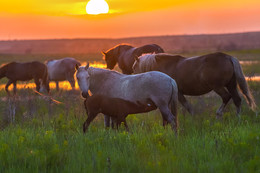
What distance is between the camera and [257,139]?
19.7 ft

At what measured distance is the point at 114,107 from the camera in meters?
7.44

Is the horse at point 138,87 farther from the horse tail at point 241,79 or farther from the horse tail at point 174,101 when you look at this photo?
the horse tail at point 241,79

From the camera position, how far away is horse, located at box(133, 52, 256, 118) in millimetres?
8922

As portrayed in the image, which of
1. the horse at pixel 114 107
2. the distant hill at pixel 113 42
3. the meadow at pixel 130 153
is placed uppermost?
the horse at pixel 114 107

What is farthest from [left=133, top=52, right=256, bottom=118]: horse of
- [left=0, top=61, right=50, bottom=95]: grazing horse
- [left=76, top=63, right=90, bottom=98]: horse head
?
[left=0, top=61, right=50, bottom=95]: grazing horse

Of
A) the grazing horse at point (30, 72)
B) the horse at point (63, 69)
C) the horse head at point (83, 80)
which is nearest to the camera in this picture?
the horse head at point (83, 80)

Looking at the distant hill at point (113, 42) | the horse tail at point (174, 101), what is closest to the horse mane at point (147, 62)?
the horse tail at point (174, 101)

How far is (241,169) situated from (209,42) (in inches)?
5790

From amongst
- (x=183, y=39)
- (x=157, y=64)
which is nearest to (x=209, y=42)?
(x=183, y=39)

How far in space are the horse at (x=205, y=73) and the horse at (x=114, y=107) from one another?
221cm

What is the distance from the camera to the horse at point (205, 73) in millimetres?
8922

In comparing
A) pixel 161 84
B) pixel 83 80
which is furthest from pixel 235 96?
pixel 83 80

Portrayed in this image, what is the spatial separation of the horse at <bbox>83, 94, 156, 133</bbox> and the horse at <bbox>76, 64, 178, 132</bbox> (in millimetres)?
121

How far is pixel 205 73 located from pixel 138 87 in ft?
7.70
